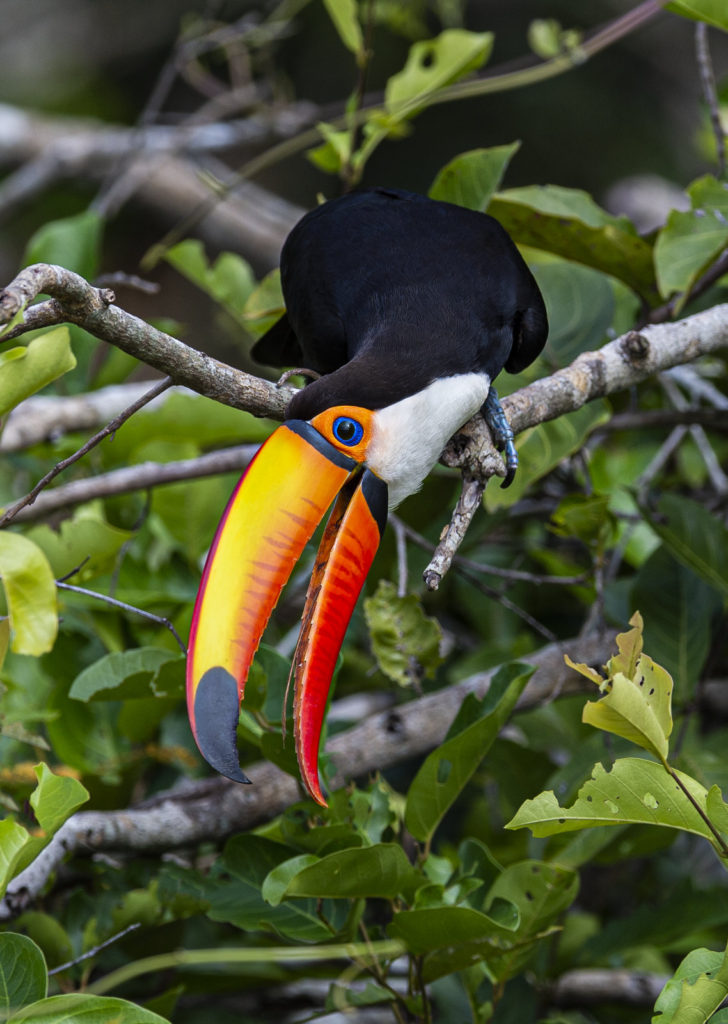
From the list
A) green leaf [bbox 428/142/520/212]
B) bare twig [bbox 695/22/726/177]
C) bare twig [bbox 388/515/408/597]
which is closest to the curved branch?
bare twig [bbox 388/515/408/597]

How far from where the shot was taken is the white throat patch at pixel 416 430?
1553 millimetres

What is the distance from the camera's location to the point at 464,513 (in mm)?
1509

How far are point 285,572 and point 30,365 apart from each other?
1.35 ft

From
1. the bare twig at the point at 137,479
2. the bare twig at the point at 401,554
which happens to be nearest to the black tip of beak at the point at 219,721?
the bare twig at the point at 401,554

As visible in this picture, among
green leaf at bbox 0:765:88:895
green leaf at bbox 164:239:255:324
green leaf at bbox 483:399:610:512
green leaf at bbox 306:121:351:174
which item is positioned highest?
green leaf at bbox 306:121:351:174

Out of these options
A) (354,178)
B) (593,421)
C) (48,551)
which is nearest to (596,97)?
(354,178)

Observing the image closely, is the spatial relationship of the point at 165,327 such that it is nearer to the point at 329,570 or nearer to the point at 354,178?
the point at 354,178

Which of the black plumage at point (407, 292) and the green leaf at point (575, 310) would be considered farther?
the green leaf at point (575, 310)

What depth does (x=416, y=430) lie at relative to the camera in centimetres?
Answer: 158

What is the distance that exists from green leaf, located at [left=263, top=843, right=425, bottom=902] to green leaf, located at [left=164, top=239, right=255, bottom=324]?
1478 millimetres

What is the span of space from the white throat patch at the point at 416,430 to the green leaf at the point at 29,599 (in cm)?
55

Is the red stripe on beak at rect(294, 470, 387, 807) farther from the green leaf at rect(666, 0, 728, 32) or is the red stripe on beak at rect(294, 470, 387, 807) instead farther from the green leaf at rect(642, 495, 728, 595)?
the green leaf at rect(666, 0, 728, 32)

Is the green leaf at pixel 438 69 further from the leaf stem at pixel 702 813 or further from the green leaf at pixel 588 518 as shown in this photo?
the leaf stem at pixel 702 813

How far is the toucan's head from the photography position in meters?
1.27
